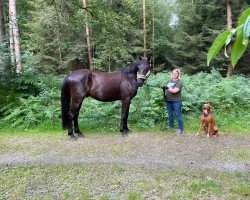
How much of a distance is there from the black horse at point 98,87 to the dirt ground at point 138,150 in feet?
1.79

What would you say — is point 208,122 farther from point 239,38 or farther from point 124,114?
point 239,38

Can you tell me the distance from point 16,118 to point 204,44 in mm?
18754

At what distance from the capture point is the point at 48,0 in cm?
1046

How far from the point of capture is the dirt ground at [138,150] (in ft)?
19.0

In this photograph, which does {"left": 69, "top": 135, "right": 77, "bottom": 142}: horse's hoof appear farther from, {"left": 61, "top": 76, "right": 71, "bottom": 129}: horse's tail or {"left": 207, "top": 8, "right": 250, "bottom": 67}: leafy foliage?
{"left": 207, "top": 8, "right": 250, "bottom": 67}: leafy foliage

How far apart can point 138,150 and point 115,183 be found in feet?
5.77

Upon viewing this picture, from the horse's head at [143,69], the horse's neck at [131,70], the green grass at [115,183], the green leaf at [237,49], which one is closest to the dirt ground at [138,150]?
the green grass at [115,183]

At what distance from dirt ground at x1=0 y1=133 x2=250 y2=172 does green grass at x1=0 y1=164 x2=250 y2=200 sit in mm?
382

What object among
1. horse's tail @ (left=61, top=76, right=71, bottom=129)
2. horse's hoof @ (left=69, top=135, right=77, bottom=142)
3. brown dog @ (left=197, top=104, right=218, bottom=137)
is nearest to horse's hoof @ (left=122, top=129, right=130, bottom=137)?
horse's hoof @ (left=69, top=135, right=77, bottom=142)

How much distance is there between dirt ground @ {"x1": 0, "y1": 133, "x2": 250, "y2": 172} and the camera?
580 centimetres

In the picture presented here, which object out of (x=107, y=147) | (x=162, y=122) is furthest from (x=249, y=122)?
(x=107, y=147)

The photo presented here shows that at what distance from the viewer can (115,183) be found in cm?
475

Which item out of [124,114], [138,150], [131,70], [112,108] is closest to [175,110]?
[124,114]

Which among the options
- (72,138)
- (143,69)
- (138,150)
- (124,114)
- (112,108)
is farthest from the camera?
(112,108)
